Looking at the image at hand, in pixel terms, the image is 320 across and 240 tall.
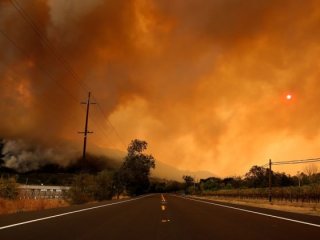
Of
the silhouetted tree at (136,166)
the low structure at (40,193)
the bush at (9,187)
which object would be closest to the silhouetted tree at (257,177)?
the silhouetted tree at (136,166)

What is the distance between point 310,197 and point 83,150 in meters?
34.2

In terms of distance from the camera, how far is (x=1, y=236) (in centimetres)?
956


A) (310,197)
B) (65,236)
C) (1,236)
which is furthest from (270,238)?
(310,197)

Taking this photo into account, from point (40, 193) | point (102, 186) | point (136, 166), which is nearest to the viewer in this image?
point (102, 186)

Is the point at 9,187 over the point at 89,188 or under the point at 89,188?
under

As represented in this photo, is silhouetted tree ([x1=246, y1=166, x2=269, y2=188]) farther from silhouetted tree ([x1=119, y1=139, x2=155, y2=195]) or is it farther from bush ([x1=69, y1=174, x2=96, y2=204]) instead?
bush ([x1=69, y1=174, x2=96, y2=204])

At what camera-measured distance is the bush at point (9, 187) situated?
35.5 m

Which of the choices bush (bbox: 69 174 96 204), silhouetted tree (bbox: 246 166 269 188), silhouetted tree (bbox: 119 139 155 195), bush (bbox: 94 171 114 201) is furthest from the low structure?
silhouetted tree (bbox: 246 166 269 188)

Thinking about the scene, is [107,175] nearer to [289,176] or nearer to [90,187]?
[90,187]

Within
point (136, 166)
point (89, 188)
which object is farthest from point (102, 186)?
point (136, 166)

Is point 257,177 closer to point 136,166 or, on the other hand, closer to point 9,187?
point 136,166

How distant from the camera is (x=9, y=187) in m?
36.3

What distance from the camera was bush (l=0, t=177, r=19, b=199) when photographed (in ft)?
116

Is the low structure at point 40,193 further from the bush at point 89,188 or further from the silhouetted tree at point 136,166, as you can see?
the silhouetted tree at point 136,166
